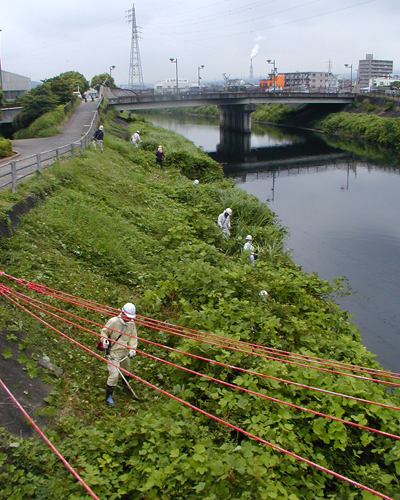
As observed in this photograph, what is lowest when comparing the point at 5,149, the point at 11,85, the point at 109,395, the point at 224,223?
the point at 109,395

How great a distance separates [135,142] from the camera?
28.2 metres

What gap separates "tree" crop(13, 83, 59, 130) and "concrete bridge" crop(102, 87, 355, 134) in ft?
31.5

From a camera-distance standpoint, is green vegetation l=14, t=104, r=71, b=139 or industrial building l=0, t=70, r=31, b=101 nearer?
green vegetation l=14, t=104, r=71, b=139

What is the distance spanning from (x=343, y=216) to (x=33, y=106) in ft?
78.1

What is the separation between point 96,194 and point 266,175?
66.7 ft

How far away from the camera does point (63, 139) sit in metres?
26.4

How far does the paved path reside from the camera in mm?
22616

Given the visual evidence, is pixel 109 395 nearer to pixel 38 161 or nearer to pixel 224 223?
pixel 224 223

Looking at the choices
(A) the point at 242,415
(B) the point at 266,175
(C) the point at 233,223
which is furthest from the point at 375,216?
(A) the point at 242,415

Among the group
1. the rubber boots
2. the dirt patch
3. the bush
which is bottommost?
the rubber boots

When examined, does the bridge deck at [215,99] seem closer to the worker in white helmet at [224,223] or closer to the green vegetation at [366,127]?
the green vegetation at [366,127]

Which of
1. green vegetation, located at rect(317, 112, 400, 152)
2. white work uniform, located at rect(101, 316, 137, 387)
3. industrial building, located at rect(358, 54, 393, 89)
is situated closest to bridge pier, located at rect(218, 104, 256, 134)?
green vegetation, located at rect(317, 112, 400, 152)

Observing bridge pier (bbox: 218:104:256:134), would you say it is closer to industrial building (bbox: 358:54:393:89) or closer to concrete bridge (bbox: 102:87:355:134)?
concrete bridge (bbox: 102:87:355:134)

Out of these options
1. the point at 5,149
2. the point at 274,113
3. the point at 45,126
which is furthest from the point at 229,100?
the point at 5,149
